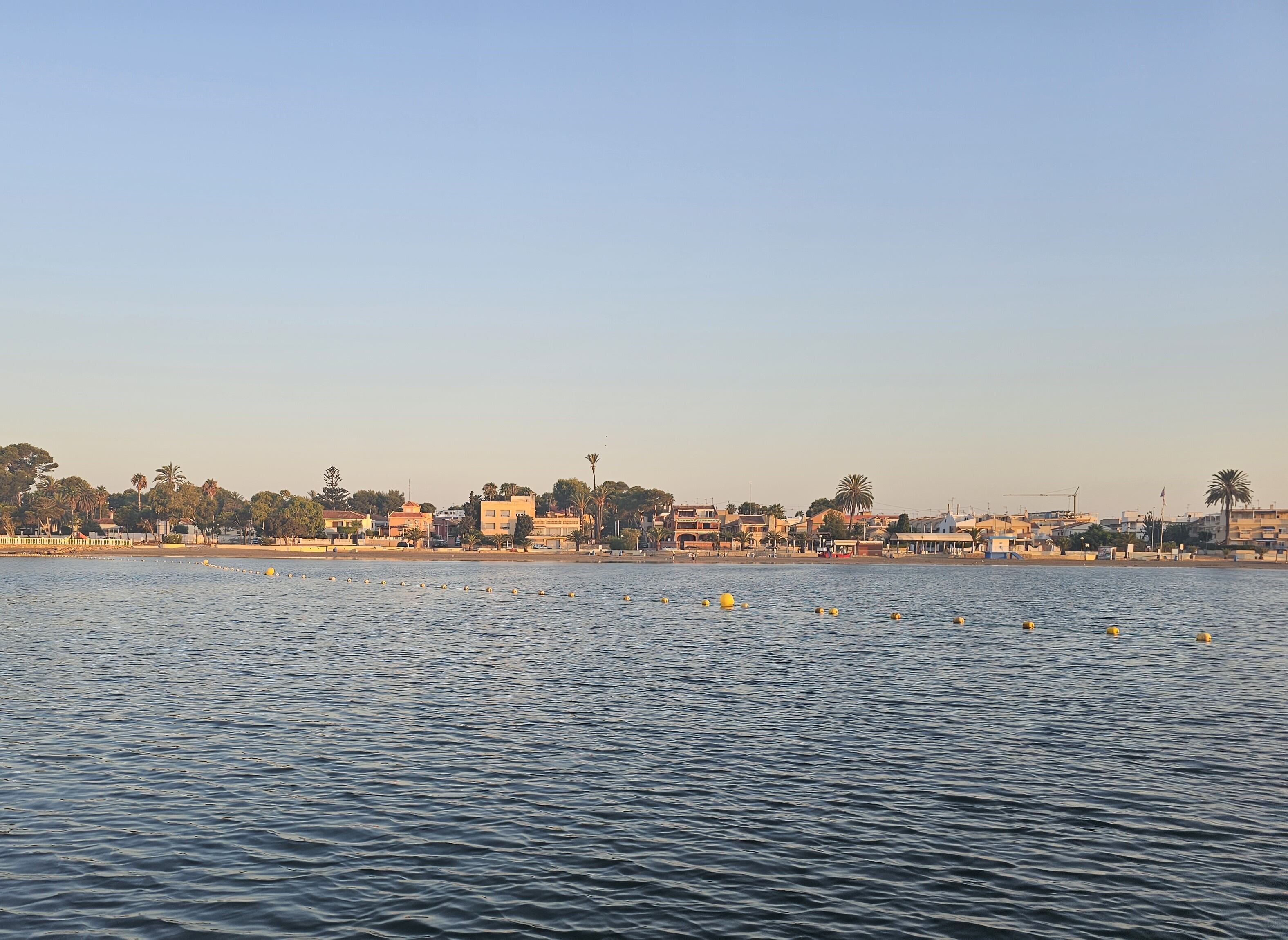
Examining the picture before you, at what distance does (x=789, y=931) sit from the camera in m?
14.8

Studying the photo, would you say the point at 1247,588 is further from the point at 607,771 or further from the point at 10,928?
the point at 10,928

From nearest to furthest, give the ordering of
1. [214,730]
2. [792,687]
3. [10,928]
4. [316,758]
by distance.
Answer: [10,928] → [316,758] → [214,730] → [792,687]

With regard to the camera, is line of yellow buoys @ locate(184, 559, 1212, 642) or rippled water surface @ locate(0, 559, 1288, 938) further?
line of yellow buoys @ locate(184, 559, 1212, 642)

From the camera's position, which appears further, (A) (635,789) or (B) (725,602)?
(B) (725,602)

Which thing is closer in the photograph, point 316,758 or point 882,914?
point 882,914

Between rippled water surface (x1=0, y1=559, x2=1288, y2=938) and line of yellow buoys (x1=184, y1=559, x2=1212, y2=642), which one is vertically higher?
rippled water surface (x1=0, y1=559, x2=1288, y2=938)

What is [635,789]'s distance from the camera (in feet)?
74.6

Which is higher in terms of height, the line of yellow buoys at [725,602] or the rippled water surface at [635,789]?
the rippled water surface at [635,789]

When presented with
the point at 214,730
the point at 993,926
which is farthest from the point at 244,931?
the point at 214,730

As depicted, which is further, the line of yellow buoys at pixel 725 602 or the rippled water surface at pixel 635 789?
the line of yellow buoys at pixel 725 602

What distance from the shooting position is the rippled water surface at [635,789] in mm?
15617

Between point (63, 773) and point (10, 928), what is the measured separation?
1014 centimetres

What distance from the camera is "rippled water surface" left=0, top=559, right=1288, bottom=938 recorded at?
51.2 ft

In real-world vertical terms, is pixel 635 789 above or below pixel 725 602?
above
